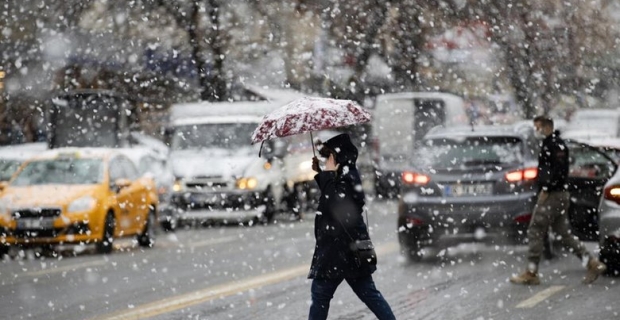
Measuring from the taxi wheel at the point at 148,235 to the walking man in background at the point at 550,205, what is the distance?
7.44m

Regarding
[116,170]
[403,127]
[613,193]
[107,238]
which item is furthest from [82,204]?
[403,127]

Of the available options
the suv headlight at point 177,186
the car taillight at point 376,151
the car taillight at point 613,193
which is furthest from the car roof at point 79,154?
the car taillight at point 376,151

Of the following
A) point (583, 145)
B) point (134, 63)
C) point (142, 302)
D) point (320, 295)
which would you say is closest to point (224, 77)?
point (134, 63)

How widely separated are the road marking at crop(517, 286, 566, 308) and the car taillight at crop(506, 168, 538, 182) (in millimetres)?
2462

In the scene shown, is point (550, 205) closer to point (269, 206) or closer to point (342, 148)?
point (342, 148)

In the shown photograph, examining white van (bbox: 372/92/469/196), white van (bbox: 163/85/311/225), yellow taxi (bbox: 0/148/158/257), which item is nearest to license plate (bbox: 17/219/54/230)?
yellow taxi (bbox: 0/148/158/257)

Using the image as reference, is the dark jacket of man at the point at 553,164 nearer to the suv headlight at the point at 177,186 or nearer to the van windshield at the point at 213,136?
the suv headlight at the point at 177,186

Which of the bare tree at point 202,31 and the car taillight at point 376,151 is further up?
the bare tree at point 202,31

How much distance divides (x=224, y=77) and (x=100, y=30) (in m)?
3.61

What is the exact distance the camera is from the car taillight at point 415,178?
14227 mm

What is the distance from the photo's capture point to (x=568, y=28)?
111ft

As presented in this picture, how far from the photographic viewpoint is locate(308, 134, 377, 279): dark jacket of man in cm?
734

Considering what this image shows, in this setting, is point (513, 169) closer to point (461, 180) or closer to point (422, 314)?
point (461, 180)

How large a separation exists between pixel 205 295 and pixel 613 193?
13.5ft
